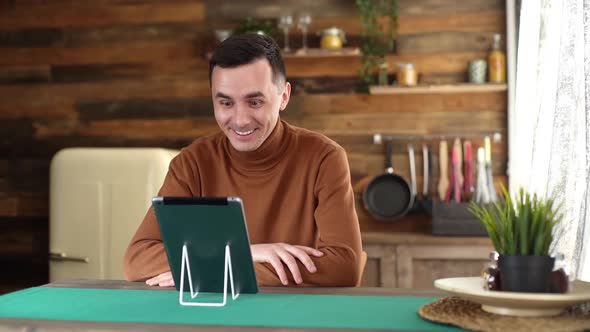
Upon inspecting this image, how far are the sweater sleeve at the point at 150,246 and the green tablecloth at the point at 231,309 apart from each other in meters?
0.25

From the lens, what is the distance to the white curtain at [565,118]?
2.11m

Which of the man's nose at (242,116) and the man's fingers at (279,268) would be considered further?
the man's nose at (242,116)

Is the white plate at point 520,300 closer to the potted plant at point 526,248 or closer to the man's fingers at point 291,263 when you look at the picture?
the potted plant at point 526,248

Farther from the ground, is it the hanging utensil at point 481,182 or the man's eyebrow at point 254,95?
the man's eyebrow at point 254,95

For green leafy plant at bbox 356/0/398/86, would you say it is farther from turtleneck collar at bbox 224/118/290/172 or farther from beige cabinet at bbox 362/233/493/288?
turtleneck collar at bbox 224/118/290/172

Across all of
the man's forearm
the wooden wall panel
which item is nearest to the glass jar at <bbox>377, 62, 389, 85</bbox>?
the wooden wall panel

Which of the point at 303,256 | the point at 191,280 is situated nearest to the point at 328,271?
the point at 303,256

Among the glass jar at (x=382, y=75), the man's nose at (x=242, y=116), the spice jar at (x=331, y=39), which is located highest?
the spice jar at (x=331, y=39)

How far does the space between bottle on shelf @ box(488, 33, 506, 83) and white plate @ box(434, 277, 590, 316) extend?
2.83m

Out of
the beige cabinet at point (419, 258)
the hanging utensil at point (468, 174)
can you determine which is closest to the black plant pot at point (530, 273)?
the beige cabinet at point (419, 258)

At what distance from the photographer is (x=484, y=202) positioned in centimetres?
430

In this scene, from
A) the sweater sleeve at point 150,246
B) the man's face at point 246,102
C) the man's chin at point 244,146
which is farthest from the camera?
the man's chin at point 244,146

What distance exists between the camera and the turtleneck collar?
2654mm

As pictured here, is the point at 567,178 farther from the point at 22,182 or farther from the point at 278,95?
the point at 22,182
